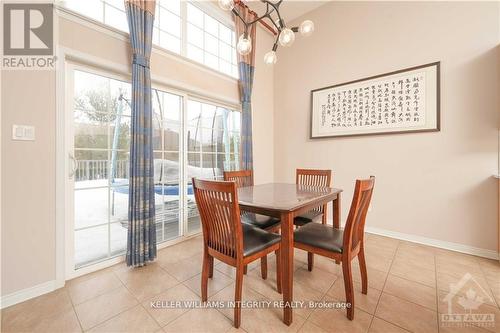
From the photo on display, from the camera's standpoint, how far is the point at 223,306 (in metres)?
1.44

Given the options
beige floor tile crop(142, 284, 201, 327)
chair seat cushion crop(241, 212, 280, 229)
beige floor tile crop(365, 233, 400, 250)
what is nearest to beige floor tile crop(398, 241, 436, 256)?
beige floor tile crop(365, 233, 400, 250)

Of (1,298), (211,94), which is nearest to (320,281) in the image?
(1,298)

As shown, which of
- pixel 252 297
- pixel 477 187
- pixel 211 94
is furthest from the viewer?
pixel 211 94

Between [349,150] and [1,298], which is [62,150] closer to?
[1,298]

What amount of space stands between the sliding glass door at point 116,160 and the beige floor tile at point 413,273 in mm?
2256

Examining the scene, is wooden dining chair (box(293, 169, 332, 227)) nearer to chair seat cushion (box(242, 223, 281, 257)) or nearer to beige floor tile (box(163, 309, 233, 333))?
chair seat cushion (box(242, 223, 281, 257))

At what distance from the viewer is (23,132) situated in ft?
4.89

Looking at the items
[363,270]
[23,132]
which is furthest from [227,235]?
[23,132]

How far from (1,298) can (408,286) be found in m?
2.93

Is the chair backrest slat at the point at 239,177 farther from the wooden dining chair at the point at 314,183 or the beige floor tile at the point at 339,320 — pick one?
the beige floor tile at the point at 339,320

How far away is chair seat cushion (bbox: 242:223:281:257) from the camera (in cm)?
134

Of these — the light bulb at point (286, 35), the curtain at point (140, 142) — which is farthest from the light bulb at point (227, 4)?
the curtain at point (140, 142)

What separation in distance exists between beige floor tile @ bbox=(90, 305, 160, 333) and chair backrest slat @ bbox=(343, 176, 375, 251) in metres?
1.29

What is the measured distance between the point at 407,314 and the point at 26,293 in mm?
2620
